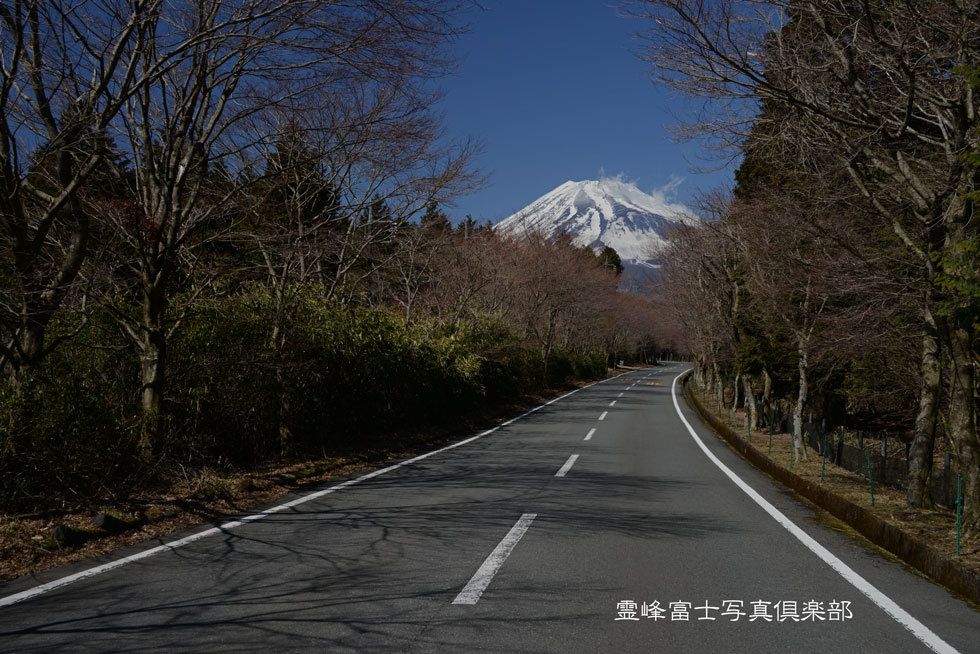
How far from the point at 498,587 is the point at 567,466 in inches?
211

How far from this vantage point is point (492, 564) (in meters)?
4.41

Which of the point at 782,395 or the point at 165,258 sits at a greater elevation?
the point at 165,258

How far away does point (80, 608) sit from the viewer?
3.50 metres

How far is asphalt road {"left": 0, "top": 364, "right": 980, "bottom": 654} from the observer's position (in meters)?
3.23

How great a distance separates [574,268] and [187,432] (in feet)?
87.1

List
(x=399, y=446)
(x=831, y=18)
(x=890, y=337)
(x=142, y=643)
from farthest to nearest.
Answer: (x=399, y=446) < (x=890, y=337) < (x=831, y=18) < (x=142, y=643)

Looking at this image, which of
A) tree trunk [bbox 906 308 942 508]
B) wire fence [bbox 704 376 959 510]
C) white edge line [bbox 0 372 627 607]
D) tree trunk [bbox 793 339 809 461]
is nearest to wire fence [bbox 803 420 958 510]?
wire fence [bbox 704 376 959 510]

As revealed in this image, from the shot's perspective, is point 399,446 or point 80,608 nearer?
point 80,608

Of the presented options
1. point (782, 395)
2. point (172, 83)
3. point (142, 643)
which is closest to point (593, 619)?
point (142, 643)

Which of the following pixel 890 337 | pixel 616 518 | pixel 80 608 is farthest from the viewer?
pixel 890 337

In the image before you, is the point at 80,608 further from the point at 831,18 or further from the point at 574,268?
the point at 574,268

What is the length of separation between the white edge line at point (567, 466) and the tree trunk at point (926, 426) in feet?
12.9

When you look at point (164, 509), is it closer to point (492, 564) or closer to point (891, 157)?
point (492, 564)

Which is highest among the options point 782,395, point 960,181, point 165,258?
point 960,181
